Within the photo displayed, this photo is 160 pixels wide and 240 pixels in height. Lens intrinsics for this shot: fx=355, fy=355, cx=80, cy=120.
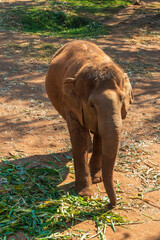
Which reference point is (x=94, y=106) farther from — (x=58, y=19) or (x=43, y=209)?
(x=58, y=19)

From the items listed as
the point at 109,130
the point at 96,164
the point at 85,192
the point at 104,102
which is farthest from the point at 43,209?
the point at 104,102

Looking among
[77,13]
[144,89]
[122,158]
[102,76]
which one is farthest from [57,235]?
[77,13]

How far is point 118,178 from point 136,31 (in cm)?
876

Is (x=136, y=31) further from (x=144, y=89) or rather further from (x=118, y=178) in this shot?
(x=118, y=178)

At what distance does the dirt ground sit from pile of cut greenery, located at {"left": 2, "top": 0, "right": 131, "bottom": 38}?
0.83 meters

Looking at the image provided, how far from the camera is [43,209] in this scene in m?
4.16

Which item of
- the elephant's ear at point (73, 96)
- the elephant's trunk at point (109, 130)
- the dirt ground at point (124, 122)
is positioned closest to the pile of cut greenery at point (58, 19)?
the dirt ground at point (124, 122)

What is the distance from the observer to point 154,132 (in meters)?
6.39

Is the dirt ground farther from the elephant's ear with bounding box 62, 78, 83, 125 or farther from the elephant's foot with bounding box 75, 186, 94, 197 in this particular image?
the elephant's ear with bounding box 62, 78, 83, 125

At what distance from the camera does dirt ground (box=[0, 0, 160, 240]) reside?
4477 mm

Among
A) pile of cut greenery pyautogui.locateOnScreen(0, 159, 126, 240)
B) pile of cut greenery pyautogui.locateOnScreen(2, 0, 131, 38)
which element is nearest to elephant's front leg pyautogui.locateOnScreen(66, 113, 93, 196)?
pile of cut greenery pyautogui.locateOnScreen(0, 159, 126, 240)

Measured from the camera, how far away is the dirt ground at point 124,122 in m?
4.48

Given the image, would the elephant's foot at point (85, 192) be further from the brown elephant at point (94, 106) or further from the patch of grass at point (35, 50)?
the patch of grass at point (35, 50)

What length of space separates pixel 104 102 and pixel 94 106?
0.20 m
